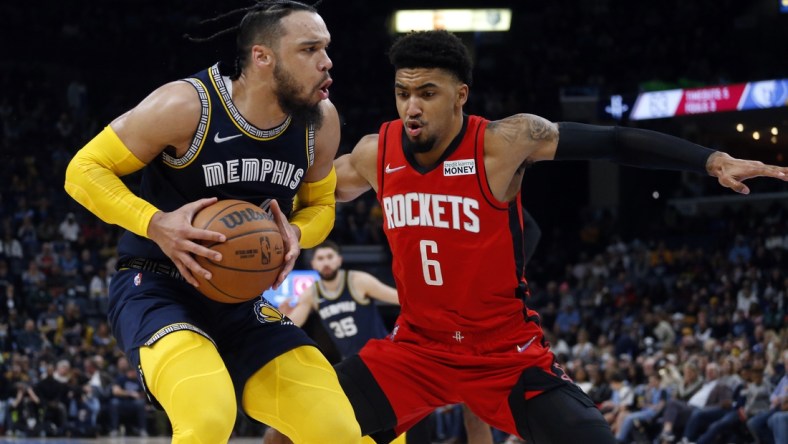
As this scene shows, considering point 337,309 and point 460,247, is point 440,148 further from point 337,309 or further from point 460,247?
point 337,309

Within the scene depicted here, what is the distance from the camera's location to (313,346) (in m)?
4.63

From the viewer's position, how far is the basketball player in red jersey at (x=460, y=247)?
483cm

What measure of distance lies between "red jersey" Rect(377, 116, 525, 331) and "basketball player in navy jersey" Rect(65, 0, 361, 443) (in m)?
0.50

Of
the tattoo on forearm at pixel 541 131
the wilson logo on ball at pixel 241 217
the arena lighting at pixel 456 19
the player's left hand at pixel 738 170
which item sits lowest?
the wilson logo on ball at pixel 241 217

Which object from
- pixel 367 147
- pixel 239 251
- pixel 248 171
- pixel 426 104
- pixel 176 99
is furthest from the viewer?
pixel 367 147

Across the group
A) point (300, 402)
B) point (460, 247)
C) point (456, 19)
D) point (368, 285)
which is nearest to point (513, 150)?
point (460, 247)

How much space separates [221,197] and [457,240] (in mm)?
1093

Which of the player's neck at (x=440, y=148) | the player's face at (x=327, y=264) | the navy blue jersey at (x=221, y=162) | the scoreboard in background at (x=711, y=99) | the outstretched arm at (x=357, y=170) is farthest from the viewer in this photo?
the scoreboard in background at (x=711, y=99)

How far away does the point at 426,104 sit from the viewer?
4.90m

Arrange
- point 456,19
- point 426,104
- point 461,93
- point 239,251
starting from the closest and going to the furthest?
point 239,251
point 426,104
point 461,93
point 456,19

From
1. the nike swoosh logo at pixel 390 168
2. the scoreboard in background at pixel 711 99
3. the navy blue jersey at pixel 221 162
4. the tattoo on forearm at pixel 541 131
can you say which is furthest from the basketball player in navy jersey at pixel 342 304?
the scoreboard in background at pixel 711 99

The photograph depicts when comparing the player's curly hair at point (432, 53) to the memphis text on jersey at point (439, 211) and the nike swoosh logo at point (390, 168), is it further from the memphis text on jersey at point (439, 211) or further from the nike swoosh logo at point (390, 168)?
the memphis text on jersey at point (439, 211)

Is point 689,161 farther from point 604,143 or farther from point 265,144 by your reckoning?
point 265,144

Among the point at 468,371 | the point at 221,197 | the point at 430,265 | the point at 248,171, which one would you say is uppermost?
the point at 248,171
